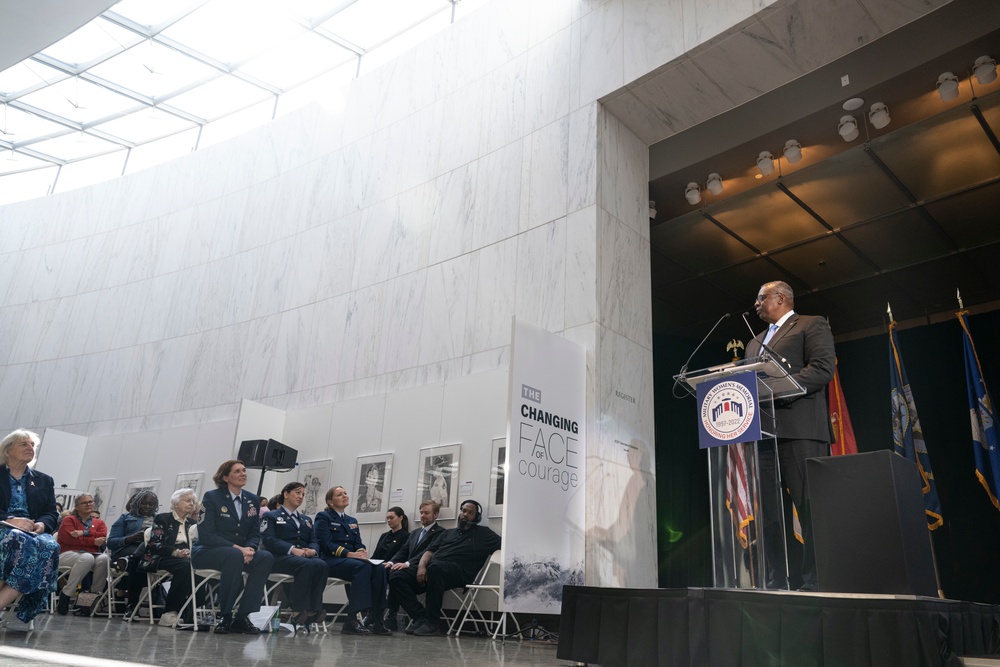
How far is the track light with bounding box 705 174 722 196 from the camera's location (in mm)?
7402

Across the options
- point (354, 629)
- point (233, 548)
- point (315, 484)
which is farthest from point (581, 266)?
point (315, 484)

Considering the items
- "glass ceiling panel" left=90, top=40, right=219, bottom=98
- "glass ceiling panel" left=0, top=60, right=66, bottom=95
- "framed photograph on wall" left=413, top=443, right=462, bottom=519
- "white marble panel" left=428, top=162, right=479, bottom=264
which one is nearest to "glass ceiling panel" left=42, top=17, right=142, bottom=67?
"glass ceiling panel" left=90, top=40, right=219, bottom=98

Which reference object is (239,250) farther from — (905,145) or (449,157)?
(905,145)

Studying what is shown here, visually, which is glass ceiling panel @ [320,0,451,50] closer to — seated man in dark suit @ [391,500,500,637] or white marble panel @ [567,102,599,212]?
white marble panel @ [567,102,599,212]

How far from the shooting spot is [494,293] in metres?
7.00

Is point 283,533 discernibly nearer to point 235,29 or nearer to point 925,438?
point 235,29

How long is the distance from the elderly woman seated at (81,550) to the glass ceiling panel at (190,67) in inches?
231

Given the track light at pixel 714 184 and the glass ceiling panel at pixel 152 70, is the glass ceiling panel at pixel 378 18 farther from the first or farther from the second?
the track light at pixel 714 184

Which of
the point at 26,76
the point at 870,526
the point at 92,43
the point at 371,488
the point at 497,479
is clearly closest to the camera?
the point at 870,526

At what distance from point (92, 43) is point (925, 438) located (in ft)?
39.5

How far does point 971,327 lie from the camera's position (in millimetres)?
9250

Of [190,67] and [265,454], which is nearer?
[265,454]

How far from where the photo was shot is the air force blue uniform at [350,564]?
5477 mm

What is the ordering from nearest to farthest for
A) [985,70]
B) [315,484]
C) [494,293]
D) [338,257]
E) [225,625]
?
[225,625]
[985,70]
[494,293]
[315,484]
[338,257]
